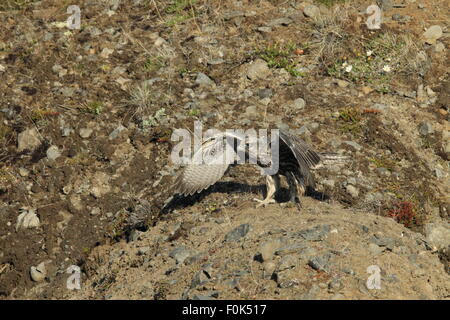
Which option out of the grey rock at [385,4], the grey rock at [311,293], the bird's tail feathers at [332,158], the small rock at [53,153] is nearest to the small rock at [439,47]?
the grey rock at [385,4]

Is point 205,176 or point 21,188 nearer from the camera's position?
point 205,176

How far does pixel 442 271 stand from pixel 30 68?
842 cm

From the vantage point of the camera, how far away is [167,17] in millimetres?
11812

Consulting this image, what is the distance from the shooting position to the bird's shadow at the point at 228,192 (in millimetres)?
7891

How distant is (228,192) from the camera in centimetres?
800

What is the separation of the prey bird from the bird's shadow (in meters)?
0.18

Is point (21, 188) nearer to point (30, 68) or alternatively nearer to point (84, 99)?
point (84, 99)

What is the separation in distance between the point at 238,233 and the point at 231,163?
4.46 feet

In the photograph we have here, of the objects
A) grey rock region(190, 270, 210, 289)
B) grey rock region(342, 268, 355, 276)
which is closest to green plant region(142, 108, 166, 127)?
grey rock region(190, 270, 210, 289)

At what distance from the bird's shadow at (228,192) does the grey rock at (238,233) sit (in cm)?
107

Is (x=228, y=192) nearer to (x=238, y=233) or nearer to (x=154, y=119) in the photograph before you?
(x=238, y=233)

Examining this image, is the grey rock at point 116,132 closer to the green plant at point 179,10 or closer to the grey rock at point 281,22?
the green plant at point 179,10
